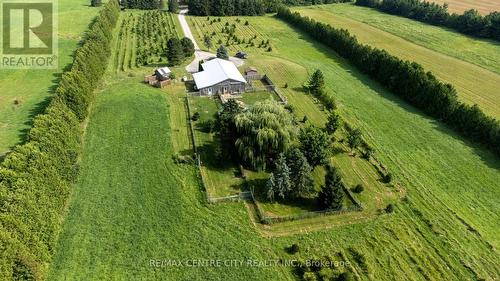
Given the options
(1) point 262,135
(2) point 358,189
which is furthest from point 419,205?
(1) point 262,135

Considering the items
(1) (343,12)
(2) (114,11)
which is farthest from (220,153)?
(1) (343,12)

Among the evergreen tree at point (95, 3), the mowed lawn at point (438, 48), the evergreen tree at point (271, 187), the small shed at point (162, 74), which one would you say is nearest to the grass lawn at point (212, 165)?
the evergreen tree at point (271, 187)

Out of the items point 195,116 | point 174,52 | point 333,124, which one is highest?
point 174,52

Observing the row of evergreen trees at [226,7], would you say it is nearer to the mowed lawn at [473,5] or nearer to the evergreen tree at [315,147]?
the mowed lawn at [473,5]

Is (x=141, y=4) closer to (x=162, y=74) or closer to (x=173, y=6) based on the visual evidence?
(x=173, y=6)

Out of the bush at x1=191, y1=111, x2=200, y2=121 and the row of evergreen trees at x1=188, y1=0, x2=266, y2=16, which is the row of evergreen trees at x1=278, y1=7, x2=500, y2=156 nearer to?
the bush at x1=191, y1=111, x2=200, y2=121

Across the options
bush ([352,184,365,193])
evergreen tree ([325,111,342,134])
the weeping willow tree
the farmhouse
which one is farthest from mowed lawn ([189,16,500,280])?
the weeping willow tree
